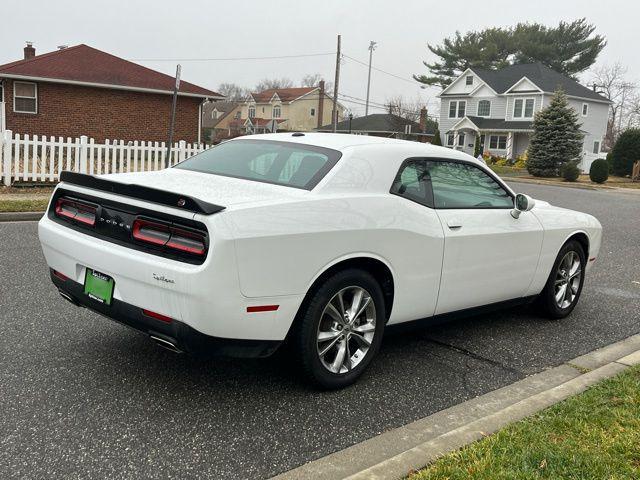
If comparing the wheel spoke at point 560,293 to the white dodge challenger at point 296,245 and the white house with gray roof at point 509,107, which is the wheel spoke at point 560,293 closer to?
the white dodge challenger at point 296,245

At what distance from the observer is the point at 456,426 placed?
3387mm

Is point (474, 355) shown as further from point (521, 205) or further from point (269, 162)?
point (269, 162)

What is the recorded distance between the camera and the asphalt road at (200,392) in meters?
2.96

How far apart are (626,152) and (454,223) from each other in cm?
3828

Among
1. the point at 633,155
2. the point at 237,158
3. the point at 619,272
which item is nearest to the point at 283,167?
the point at 237,158

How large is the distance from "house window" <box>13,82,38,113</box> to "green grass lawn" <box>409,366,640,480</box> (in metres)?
25.4

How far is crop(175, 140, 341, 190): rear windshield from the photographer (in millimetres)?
3883

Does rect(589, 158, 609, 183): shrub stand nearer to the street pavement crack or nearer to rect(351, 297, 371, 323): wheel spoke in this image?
the street pavement crack

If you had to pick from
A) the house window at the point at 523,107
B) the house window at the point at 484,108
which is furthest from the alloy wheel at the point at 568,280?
the house window at the point at 484,108

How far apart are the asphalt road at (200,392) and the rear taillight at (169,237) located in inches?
37.4

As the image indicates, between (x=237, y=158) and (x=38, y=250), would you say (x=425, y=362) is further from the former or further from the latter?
(x=38, y=250)

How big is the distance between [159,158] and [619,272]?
10658 mm

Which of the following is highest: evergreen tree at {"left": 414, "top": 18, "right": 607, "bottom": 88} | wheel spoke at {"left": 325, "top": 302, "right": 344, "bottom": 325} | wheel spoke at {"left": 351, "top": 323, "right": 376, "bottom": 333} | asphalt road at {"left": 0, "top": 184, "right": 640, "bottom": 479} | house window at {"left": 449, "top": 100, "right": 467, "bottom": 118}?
evergreen tree at {"left": 414, "top": 18, "right": 607, "bottom": 88}

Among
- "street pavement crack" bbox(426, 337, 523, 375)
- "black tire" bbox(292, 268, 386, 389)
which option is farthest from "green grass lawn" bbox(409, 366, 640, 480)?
"black tire" bbox(292, 268, 386, 389)
